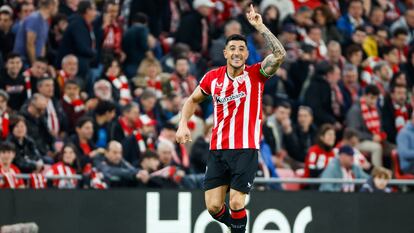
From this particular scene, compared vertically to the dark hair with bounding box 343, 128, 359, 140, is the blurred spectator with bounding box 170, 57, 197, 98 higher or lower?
higher

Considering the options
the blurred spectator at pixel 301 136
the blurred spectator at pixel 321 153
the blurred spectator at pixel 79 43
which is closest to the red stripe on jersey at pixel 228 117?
the blurred spectator at pixel 321 153

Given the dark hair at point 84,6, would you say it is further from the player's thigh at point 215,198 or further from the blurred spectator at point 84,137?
the player's thigh at point 215,198

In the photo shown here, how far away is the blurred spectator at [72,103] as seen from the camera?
19.1 meters

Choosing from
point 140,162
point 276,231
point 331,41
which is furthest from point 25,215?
point 331,41

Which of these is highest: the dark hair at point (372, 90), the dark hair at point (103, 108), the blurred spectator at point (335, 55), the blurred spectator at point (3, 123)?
the blurred spectator at point (335, 55)

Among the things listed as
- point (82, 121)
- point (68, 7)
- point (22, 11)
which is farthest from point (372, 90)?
point (22, 11)

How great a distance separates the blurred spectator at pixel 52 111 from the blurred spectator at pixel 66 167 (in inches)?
42.3

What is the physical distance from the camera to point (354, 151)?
19109mm

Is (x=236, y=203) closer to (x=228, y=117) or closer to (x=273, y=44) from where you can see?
(x=228, y=117)

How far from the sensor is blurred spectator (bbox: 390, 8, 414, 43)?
24.8 m

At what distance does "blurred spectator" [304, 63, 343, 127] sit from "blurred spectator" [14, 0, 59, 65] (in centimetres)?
415

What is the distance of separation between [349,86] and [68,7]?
15.0 feet

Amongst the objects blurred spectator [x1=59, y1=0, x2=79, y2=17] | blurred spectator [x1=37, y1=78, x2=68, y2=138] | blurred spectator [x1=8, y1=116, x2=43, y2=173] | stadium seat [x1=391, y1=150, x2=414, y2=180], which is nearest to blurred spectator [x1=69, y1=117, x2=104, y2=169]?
blurred spectator [x1=37, y1=78, x2=68, y2=138]

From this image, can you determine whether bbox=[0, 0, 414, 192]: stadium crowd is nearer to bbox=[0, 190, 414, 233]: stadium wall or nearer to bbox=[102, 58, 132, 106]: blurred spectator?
bbox=[102, 58, 132, 106]: blurred spectator
